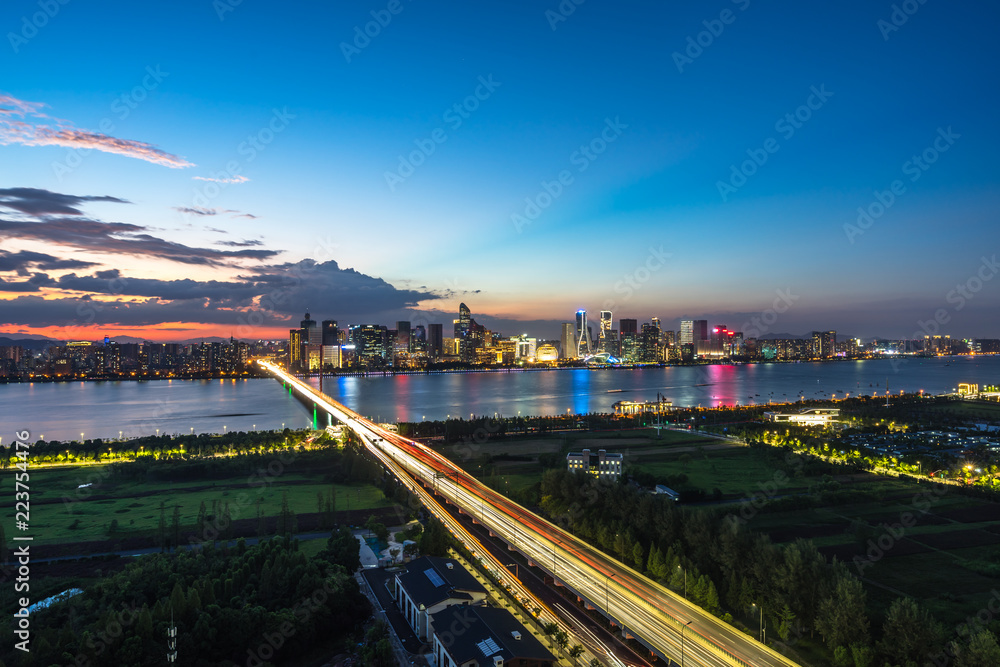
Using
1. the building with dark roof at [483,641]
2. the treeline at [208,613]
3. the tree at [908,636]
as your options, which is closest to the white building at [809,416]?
the tree at [908,636]

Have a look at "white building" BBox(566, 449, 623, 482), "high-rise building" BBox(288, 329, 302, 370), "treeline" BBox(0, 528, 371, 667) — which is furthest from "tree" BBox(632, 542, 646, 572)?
"high-rise building" BBox(288, 329, 302, 370)

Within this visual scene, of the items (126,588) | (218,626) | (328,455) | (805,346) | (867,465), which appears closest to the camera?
(218,626)

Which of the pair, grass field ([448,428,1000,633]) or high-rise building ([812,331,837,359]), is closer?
grass field ([448,428,1000,633])

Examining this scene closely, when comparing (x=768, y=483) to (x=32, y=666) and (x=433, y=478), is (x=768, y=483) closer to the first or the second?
(x=433, y=478)

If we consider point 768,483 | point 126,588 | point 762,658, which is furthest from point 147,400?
point 762,658

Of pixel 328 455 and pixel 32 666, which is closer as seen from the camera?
pixel 32 666

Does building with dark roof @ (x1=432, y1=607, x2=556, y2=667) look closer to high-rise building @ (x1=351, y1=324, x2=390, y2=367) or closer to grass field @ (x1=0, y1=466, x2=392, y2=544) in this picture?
grass field @ (x1=0, y1=466, x2=392, y2=544)
